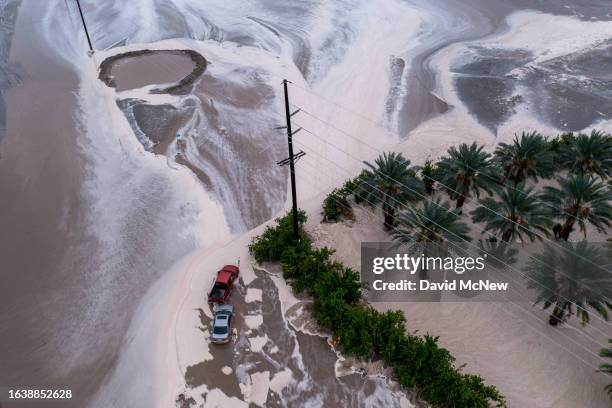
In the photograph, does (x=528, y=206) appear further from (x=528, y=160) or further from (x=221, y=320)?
(x=221, y=320)

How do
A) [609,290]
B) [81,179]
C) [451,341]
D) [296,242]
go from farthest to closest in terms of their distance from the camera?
1. [81,179]
2. [296,242]
3. [451,341]
4. [609,290]

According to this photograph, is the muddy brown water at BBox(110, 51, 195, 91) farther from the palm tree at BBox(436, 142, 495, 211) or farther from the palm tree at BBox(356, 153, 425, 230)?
the palm tree at BBox(436, 142, 495, 211)

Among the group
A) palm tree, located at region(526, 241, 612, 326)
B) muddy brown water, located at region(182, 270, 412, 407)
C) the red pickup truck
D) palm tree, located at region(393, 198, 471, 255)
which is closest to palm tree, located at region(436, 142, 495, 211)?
palm tree, located at region(393, 198, 471, 255)

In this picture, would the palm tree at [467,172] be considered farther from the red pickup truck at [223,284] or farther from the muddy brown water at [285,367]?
the red pickup truck at [223,284]

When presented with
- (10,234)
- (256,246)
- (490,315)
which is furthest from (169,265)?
(490,315)

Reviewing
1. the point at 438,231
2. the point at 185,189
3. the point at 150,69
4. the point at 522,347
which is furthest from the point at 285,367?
the point at 150,69

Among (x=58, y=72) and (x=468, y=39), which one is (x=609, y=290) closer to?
(x=468, y=39)

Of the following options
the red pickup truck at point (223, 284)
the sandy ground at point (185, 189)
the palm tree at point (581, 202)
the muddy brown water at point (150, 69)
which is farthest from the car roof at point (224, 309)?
the muddy brown water at point (150, 69)
